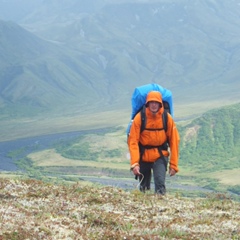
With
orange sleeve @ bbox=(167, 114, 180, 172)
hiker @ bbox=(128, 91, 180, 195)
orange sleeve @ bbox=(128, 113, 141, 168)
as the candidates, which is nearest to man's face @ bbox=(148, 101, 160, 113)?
hiker @ bbox=(128, 91, 180, 195)

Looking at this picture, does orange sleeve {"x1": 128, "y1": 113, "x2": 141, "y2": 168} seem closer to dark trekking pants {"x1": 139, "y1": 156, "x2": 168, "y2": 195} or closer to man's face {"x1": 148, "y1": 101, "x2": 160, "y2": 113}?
man's face {"x1": 148, "y1": 101, "x2": 160, "y2": 113}

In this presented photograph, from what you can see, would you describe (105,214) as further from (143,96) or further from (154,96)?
(143,96)

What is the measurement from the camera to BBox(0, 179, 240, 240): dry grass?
35.8 ft

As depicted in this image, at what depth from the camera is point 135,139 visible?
16031 mm

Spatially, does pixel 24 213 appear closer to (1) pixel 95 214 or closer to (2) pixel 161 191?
(1) pixel 95 214

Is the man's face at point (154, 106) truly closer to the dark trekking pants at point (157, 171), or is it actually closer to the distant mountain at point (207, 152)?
the dark trekking pants at point (157, 171)

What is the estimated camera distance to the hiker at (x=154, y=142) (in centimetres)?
1595

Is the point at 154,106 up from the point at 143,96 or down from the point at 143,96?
→ down

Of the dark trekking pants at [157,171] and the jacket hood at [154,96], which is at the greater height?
the jacket hood at [154,96]

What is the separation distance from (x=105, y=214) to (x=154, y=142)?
3946 mm

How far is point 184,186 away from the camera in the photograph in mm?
141750

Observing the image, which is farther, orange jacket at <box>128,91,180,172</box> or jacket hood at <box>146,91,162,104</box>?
orange jacket at <box>128,91,180,172</box>

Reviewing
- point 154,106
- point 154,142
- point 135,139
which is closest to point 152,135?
point 154,142

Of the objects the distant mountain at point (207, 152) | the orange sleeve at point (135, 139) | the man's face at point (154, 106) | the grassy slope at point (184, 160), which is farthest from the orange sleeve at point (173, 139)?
the distant mountain at point (207, 152)
